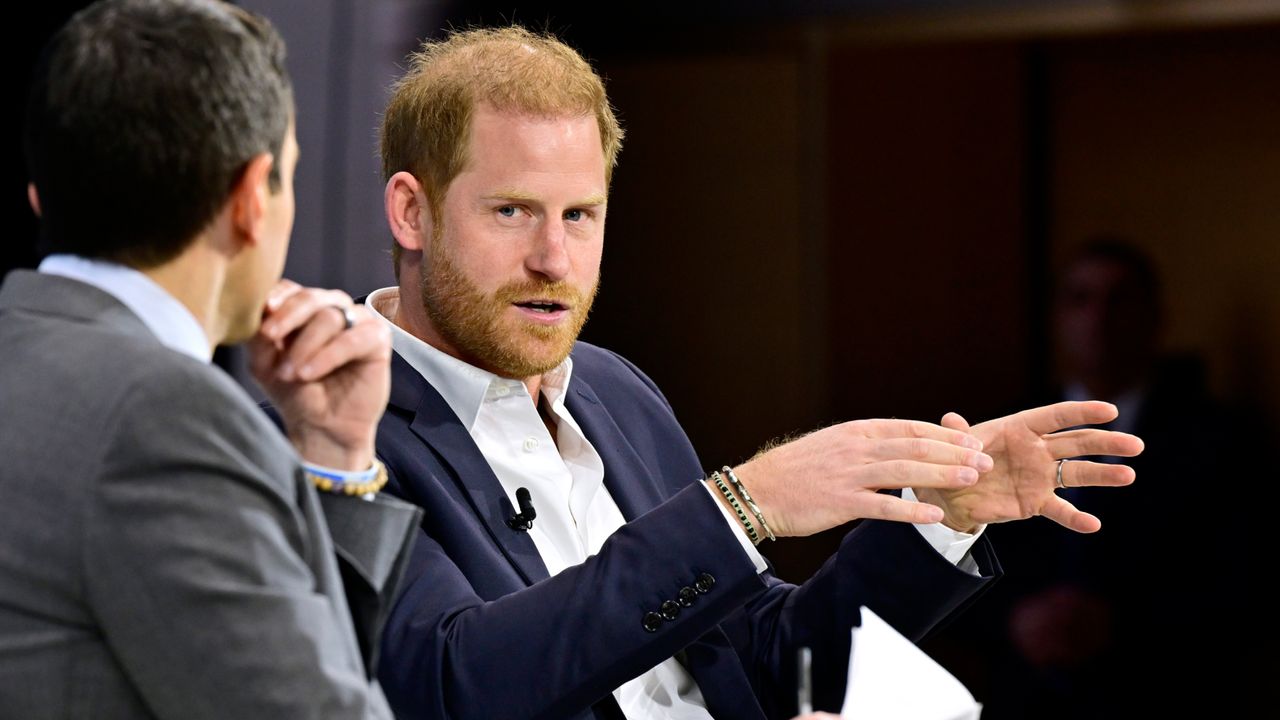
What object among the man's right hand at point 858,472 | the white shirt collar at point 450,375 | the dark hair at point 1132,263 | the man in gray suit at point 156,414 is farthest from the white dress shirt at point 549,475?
the dark hair at point 1132,263

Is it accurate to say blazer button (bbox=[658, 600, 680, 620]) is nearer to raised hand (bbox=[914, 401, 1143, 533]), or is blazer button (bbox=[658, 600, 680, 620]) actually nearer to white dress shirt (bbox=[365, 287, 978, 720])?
white dress shirt (bbox=[365, 287, 978, 720])

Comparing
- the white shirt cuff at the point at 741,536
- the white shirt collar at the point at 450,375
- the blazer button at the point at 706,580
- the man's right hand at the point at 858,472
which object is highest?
the white shirt collar at the point at 450,375

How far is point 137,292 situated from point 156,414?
5.6 inches

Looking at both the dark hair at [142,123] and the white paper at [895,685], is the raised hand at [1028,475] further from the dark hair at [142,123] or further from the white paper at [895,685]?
the dark hair at [142,123]

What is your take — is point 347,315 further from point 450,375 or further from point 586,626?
point 450,375

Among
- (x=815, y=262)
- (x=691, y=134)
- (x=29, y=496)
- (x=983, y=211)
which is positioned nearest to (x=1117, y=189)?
(x=983, y=211)

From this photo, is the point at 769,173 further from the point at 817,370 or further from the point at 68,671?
the point at 68,671

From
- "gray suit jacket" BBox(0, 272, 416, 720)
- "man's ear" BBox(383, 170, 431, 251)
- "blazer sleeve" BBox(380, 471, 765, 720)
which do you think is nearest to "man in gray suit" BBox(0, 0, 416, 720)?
"gray suit jacket" BBox(0, 272, 416, 720)

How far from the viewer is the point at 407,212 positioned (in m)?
1.95

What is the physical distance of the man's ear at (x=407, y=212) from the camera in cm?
194

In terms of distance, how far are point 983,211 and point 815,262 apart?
1.73 feet

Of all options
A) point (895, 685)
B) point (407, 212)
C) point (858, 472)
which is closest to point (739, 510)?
point (858, 472)

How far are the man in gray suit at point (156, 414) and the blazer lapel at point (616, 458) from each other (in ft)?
2.62

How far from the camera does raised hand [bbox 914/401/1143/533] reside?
1.77m
